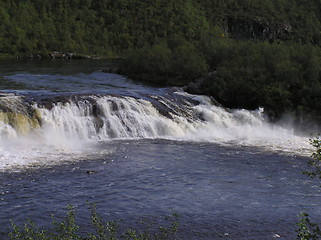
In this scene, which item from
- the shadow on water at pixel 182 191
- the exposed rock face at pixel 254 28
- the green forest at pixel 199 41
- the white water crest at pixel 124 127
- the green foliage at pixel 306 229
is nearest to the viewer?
the green foliage at pixel 306 229

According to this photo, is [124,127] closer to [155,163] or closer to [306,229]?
[155,163]

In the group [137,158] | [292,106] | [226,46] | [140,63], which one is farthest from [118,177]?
[140,63]

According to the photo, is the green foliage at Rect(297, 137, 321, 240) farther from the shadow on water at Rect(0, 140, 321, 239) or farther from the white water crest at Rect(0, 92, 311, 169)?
the white water crest at Rect(0, 92, 311, 169)

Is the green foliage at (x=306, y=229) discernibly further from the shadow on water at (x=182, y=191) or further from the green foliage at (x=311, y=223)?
the shadow on water at (x=182, y=191)

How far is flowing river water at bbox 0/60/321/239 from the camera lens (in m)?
13.7

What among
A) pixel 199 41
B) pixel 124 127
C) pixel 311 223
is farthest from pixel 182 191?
pixel 199 41

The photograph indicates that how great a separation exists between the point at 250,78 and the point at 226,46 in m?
8.01

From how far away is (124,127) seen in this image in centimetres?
2414

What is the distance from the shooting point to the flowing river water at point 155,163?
13.7m

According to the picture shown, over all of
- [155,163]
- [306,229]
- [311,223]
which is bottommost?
[155,163]

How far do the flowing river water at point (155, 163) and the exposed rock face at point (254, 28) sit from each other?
2794 inches

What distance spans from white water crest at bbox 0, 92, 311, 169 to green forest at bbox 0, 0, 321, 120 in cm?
277

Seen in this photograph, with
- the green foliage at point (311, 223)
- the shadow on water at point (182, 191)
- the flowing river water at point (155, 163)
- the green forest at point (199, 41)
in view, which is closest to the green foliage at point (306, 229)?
the green foliage at point (311, 223)

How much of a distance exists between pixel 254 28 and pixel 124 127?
82845 millimetres
